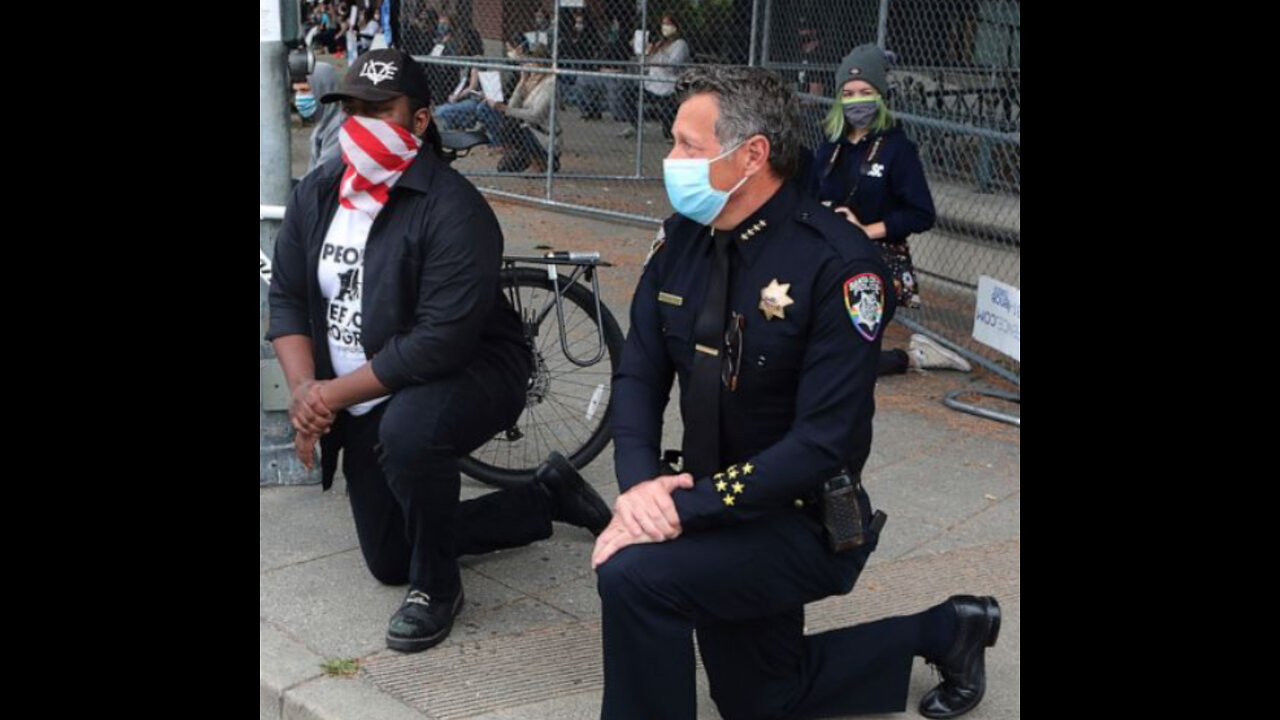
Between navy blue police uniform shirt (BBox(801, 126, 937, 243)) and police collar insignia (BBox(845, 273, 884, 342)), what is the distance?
3.40 m

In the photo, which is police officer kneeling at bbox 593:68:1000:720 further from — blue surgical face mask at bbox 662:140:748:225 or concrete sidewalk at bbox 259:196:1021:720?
concrete sidewalk at bbox 259:196:1021:720

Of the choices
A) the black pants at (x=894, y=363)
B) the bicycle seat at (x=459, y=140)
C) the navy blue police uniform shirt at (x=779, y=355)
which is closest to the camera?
the navy blue police uniform shirt at (x=779, y=355)

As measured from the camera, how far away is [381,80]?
4.15m

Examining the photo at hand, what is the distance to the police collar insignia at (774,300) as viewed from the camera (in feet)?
10.7

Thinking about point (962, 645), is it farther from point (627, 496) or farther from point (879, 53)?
point (879, 53)

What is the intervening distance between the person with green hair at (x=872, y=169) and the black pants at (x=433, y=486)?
2569mm

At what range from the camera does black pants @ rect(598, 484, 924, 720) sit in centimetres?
325

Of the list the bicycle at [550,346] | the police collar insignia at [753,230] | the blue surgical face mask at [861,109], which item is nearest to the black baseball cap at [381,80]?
the bicycle at [550,346]

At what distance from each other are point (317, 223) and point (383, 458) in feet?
2.45

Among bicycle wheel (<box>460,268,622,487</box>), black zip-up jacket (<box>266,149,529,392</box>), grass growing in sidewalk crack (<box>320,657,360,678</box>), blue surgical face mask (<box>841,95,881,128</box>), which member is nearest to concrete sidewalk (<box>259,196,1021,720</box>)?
grass growing in sidewalk crack (<box>320,657,360,678</box>)

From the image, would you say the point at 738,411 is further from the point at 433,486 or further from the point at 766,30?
the point at 766,30

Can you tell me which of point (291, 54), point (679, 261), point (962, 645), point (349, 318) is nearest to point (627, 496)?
point (679, 261)

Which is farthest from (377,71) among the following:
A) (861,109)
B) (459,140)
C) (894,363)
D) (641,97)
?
(641,97)

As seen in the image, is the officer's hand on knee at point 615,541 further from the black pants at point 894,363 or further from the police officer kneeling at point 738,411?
the black pants at point 894,363
